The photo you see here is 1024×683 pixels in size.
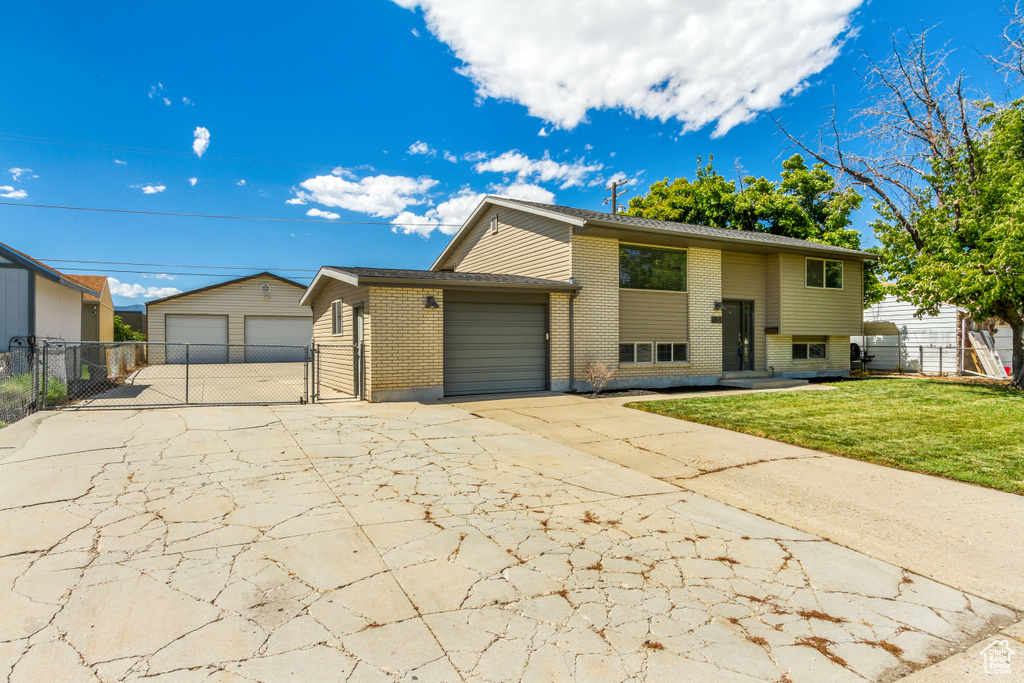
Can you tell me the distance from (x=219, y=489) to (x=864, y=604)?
4.93 metres

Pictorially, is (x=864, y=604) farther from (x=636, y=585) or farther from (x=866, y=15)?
(x=866, y=15)

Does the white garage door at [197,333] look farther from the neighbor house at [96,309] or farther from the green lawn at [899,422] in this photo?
the green lawn at [899,422]

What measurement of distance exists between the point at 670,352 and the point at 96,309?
75.2 ft

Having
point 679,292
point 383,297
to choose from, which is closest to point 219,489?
point 383,297

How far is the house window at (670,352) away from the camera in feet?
44.3

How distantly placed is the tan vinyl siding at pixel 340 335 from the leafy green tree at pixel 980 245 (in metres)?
13.7

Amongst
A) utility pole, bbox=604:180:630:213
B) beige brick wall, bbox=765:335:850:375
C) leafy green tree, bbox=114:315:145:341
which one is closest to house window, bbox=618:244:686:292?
beige brick wall, bbox=765:335:850:375

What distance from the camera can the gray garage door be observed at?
37.5ft

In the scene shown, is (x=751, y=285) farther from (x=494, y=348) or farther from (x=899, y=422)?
(x=494, y=348)

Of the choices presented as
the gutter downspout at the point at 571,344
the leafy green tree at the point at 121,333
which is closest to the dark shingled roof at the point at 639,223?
the gutter downspout at the point at 571,344

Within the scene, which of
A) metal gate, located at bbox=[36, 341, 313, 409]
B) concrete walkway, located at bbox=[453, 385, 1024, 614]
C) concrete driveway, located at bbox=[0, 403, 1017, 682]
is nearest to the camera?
concrete driveway, located at bbox=[0, 403, 1017, 682]

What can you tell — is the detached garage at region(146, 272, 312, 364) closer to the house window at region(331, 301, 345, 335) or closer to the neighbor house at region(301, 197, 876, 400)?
the neighbor house at region(301, 197, 876, 400)

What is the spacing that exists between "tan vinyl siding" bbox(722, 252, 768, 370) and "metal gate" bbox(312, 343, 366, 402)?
1041 centimetres

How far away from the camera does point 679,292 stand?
13.7m
